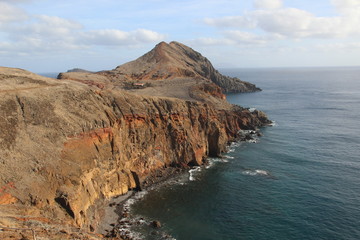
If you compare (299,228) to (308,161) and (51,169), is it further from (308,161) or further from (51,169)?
(51,169)

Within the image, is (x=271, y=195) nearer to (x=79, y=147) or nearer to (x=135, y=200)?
(x=135, y=200)

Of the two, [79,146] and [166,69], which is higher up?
[166,69]

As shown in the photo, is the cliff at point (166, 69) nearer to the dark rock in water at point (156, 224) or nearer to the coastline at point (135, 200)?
the coastline at point (135, 200)

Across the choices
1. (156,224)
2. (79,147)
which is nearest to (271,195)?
(156,224)

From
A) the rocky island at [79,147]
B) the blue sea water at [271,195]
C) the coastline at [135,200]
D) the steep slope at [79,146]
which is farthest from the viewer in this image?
the blue sea water at [271,195]

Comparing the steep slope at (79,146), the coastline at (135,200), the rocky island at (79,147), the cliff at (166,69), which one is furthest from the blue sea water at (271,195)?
the cliff at (166,69)
